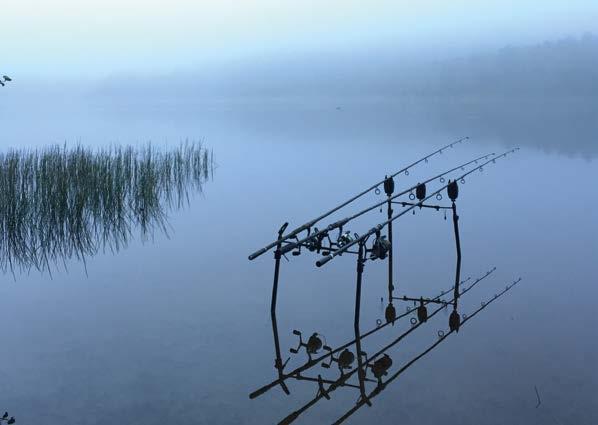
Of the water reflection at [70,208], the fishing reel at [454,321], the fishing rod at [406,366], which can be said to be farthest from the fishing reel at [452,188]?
the water reflection at [70,208]

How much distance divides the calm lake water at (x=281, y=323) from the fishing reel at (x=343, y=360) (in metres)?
0.19

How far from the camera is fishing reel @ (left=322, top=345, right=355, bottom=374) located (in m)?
7.20

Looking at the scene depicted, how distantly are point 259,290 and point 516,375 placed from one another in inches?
161

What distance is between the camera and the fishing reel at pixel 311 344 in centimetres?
764

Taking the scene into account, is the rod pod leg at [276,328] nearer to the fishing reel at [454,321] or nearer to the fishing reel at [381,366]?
the fishing reel at [381,366]

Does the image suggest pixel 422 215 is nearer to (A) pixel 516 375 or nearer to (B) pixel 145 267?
(B) pixel 145 267

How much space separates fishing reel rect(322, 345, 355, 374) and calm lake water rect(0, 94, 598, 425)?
19 cm

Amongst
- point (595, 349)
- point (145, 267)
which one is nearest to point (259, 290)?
point (145, 267)

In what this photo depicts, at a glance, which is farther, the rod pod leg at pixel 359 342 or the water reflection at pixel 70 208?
the water reflection at pixel 70 208

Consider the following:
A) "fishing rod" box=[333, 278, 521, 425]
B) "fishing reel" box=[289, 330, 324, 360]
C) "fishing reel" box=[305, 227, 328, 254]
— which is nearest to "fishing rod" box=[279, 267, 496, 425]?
"fishing rod" box=[333, 278, 521, 425]

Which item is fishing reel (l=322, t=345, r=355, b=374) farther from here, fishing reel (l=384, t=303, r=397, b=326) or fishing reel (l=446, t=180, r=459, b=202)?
fishing reel (l=446, t=180, r=459, b=202)

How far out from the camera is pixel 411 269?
1109 centimetres

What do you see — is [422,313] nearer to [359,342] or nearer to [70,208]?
[359,342]

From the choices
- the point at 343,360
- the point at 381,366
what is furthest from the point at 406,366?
the point at 343,360
